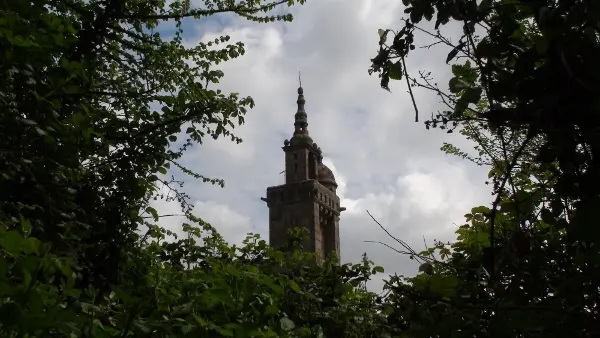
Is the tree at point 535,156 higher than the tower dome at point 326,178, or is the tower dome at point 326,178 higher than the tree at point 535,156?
the tower dome at point 326,178

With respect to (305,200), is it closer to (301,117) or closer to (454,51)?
(301,117)

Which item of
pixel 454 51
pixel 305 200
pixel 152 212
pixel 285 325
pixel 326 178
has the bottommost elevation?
pixel 285 325

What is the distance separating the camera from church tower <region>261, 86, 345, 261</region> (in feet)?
Answer: 127

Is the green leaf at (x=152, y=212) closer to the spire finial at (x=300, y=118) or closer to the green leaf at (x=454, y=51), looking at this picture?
the green leaf at (x=454, y=51)

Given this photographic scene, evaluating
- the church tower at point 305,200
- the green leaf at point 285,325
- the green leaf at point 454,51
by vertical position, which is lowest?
the green leaf at point 285,325

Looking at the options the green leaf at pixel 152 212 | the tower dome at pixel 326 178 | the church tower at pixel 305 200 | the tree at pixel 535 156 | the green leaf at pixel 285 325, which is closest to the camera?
the tree at pixel 535 156

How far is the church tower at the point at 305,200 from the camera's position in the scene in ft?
127

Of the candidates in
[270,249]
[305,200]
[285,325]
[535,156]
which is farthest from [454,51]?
[305,200]

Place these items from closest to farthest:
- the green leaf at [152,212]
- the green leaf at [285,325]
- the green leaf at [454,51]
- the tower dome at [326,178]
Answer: the green leaf at [454,51] < the green leaf at [285,325] < the green leaf at [152,212] < the tower dome at [326,178]

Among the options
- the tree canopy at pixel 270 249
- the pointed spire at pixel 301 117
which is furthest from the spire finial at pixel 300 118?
the tree canopy at pixel 270 249

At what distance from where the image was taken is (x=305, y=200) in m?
38.5

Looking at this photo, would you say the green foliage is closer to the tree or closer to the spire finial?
the tree

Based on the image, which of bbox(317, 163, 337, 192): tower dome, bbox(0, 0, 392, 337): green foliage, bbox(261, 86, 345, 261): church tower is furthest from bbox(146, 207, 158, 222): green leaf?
bbox(317, 163, 337, 192): tower dome

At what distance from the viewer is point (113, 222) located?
4.37 meters
